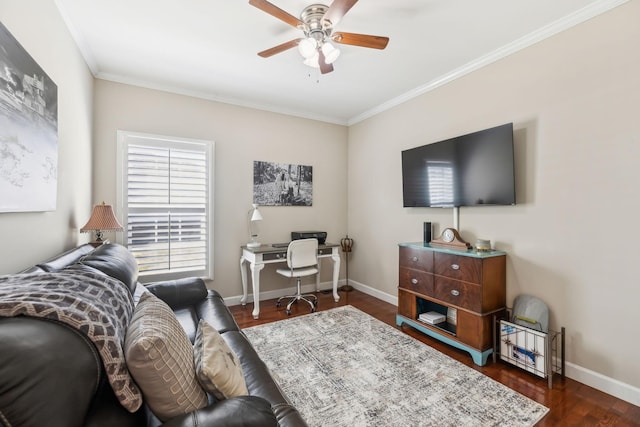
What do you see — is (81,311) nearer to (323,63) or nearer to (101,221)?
(101,221)

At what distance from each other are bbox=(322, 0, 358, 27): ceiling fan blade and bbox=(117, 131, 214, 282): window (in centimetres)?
224

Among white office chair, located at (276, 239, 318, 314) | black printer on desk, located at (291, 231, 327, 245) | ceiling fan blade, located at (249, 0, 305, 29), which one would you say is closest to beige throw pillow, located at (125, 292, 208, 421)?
ceiling fan blade, located at (249, 0, 305, 29)

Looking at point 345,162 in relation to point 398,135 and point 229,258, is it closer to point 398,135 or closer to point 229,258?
point 398,135

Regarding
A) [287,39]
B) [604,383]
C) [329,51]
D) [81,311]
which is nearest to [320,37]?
[329,51]

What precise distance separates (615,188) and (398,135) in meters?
2.17

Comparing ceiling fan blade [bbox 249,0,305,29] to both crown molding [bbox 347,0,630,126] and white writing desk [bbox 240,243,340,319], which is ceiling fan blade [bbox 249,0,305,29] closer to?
crown molding [bbox 347,0,630,126]

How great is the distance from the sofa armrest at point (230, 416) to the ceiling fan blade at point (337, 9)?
2.00 m

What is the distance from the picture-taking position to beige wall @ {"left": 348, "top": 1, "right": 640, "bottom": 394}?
189 centimetres

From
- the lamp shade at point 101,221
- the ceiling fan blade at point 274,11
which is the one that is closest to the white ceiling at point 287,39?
the ceiling fan blade at point 274,11

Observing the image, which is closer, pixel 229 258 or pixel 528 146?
pixel 528 146

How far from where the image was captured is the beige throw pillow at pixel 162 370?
32.7 inches

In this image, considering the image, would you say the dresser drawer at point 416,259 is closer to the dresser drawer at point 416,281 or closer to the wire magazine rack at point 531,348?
the dresser drawer at point 416,281

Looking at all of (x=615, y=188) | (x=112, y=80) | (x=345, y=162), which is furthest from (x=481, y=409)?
(x=112, y=80)

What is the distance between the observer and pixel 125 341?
2.98 feet
